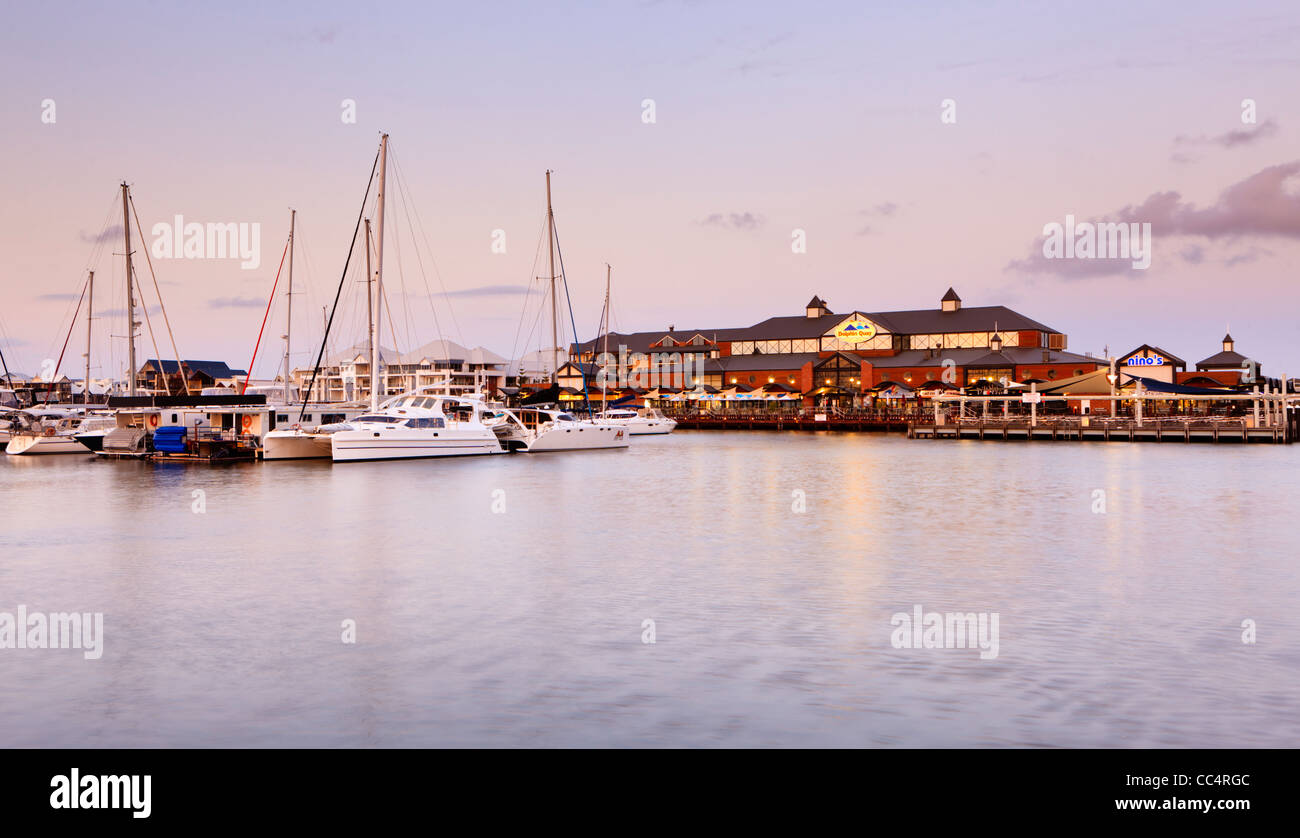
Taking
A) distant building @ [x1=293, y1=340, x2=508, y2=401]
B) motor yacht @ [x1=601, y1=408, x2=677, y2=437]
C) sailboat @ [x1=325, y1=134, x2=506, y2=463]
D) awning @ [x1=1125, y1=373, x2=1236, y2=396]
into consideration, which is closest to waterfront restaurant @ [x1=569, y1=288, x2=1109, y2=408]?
motor yacht @ [x1=601, y1=408, x2=677, y2=437]

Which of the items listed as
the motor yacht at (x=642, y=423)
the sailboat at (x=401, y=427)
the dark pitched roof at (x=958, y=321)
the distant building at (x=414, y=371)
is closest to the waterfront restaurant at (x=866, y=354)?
the dark pitched roof at (x=958, y=321)

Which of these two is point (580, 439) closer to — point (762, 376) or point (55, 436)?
point (55, 436)

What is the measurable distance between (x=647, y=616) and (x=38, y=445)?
205 ft

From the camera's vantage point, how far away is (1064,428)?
8156 cm

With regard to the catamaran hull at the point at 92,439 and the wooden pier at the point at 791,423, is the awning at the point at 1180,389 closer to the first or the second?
the wooden pier at the point at 791,423

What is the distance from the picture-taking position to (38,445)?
65438mm

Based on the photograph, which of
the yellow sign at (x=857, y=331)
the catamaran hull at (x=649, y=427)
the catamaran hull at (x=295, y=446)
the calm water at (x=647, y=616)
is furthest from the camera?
the yellow sign at (x=857, y=331)

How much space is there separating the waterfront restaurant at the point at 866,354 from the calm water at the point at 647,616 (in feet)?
239

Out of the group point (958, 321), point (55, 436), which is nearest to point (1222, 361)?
point (958, 321)

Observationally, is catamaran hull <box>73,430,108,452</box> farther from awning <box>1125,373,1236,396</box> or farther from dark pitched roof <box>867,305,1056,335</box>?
dark pitched roof <box>867,305,1056,335</box>

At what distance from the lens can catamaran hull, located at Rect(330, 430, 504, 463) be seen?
174 ft

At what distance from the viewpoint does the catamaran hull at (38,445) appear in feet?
215
